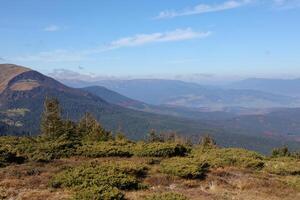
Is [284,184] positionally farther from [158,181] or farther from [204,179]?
[158,181]

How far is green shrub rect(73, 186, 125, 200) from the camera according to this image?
52.8ft

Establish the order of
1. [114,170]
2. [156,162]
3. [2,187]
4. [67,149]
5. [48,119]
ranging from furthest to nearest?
[48,119] < [67,149] < [156,162] < [114,170] < [2,187]

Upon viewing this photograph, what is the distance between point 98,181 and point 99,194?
278 centimetres

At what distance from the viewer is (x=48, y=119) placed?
79188 millimetres

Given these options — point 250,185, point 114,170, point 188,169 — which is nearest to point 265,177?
point 250,185

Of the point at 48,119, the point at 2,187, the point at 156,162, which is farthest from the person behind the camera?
the point at 48,119

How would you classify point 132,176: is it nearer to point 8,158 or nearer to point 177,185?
point 177,185

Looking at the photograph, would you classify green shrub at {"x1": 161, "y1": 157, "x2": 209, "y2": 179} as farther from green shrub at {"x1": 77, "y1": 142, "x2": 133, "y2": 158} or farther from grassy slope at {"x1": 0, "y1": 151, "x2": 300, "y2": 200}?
green shrub at {"x1": 77, "y1": 142, "x2": 133, "y2": 158}

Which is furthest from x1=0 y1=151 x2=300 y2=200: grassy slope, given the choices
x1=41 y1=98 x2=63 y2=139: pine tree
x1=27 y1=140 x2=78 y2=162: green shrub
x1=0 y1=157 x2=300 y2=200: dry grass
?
x1=41 y1=98 x2=63 y2=139: pine tree

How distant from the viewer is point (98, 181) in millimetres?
19078

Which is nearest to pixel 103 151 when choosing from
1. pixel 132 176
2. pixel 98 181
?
pixel 132 176

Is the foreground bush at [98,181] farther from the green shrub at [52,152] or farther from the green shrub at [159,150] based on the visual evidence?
the green shrub at [159,150]

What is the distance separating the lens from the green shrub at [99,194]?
52.8ft

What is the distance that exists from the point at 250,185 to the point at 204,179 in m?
2.57
